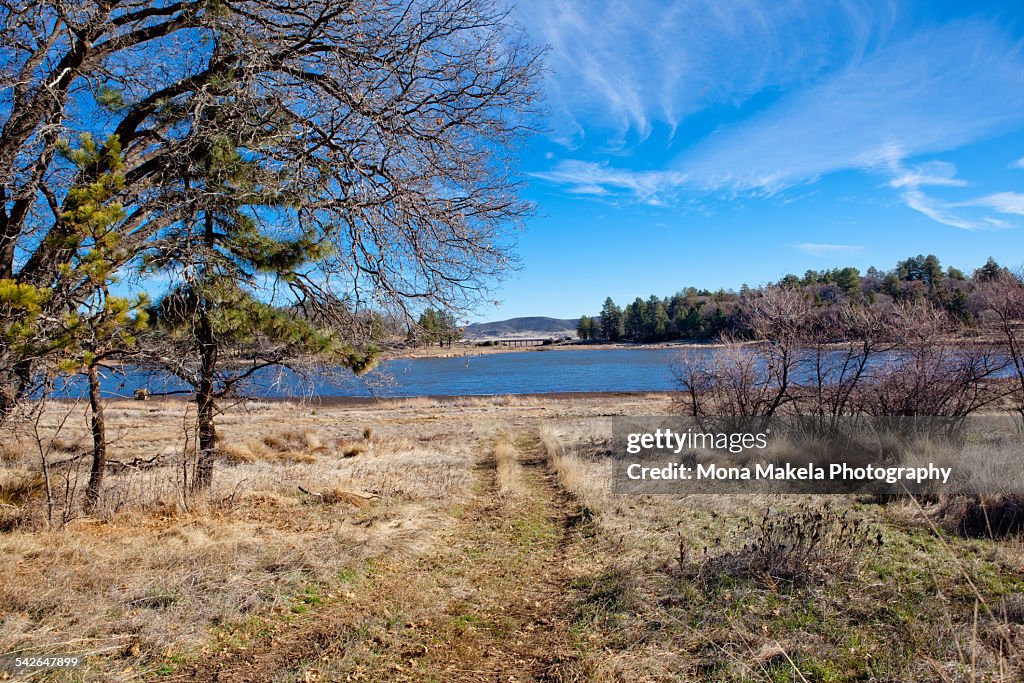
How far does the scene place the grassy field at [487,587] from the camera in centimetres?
386

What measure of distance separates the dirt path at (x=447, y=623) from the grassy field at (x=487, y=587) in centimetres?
2

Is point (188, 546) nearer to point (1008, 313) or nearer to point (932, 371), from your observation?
point (932, 371)

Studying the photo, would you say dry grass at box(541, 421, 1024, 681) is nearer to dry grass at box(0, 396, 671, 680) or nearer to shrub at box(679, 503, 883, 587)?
shrub at box(679, 503, 883, 587)

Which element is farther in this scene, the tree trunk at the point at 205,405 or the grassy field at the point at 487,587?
the tree trunk at the point at 205,405

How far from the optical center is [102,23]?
564 cm

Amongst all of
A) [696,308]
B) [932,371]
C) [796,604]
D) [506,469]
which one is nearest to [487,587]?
[796,604]

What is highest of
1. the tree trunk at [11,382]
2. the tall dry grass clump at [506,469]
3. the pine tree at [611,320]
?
the pine tree at [611,320]

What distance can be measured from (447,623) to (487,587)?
35.8 inches

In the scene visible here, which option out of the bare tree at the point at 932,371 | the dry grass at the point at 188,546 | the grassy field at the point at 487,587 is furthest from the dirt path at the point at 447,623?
the bare tree at the point at 932,371

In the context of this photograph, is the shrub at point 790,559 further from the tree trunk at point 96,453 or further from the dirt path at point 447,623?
the tree trunk at point 96,453

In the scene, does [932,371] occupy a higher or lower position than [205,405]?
lower

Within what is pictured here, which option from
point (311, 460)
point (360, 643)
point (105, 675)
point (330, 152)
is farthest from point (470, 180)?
point (311, 460)

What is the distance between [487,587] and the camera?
5.53 meters

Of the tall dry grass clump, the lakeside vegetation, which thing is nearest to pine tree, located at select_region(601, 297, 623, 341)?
A: the lakeside vegetation
